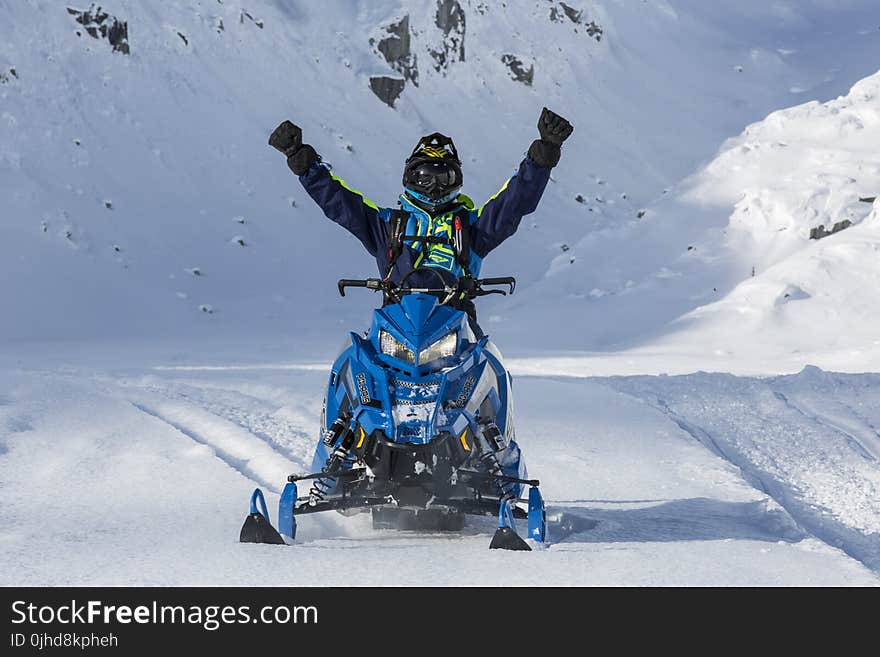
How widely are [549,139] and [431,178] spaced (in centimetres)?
63

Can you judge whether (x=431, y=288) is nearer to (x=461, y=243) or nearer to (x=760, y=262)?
(x=461, y=243)

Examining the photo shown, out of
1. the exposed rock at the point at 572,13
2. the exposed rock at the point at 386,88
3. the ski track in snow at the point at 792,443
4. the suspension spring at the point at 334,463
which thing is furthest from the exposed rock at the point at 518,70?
the suspension spring at the point at 334,463

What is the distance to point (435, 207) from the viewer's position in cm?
575

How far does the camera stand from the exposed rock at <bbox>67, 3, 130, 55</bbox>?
30.9m

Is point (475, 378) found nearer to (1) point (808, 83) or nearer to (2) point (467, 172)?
(2) point (467, 172)

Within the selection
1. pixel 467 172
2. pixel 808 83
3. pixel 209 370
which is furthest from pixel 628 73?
pixel 209 370

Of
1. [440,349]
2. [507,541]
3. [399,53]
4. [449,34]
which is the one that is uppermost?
[449,34]

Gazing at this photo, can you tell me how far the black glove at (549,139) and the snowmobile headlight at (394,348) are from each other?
1.29 meters

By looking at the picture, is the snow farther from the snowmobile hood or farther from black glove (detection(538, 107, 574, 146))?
black glove (detection(538, 107, 574, 146))

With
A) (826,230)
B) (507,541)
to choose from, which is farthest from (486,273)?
(507,541)

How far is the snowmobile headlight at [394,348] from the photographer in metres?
5.03

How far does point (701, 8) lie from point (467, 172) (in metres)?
30.0

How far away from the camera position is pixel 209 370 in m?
12.4
